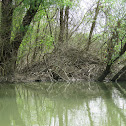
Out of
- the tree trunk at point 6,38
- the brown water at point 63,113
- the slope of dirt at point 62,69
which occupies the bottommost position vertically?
the brown water at point 63,113

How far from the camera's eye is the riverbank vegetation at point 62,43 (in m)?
9.80

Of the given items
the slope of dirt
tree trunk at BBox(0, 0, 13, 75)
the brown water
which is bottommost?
the brown water

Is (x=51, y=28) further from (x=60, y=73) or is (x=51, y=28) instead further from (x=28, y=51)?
(x=60, y=73)

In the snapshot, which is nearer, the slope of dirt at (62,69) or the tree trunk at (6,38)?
the tree trunk at (6,38)

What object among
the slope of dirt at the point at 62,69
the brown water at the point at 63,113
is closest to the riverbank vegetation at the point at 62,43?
the slope of dirt at the point at 62,69

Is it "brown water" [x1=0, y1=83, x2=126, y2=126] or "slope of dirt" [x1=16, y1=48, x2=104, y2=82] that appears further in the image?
"slope of dirt" [x1=16, y1=48, x2=104, y2=82]

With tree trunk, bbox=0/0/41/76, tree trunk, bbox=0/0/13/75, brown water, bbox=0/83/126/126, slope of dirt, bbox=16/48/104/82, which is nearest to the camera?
brown water, bbox=0/83/126/126

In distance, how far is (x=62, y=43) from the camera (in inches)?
504

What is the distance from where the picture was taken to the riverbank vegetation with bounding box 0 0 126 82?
9805 mm

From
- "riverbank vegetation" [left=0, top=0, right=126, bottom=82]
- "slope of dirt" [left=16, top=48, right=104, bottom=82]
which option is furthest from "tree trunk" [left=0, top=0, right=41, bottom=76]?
"slope of dirt" [left=16, top=48, right=104, bottom=82]

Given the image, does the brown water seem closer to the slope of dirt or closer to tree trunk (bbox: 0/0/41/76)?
tree trunk (bbox: 0/0/41/76)

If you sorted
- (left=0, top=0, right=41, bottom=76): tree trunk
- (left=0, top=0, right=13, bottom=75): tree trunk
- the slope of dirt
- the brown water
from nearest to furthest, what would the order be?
the brown water → (left=0, top=0, right=13, bottom=75): tree trunk → (left=0, top=0, right=41, bottom=76): tree trunk → the slope of dirt

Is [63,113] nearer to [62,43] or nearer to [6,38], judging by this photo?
[6,38]

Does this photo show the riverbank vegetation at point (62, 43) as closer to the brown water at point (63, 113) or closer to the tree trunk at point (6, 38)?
the tree trunk at point (6, 38)
